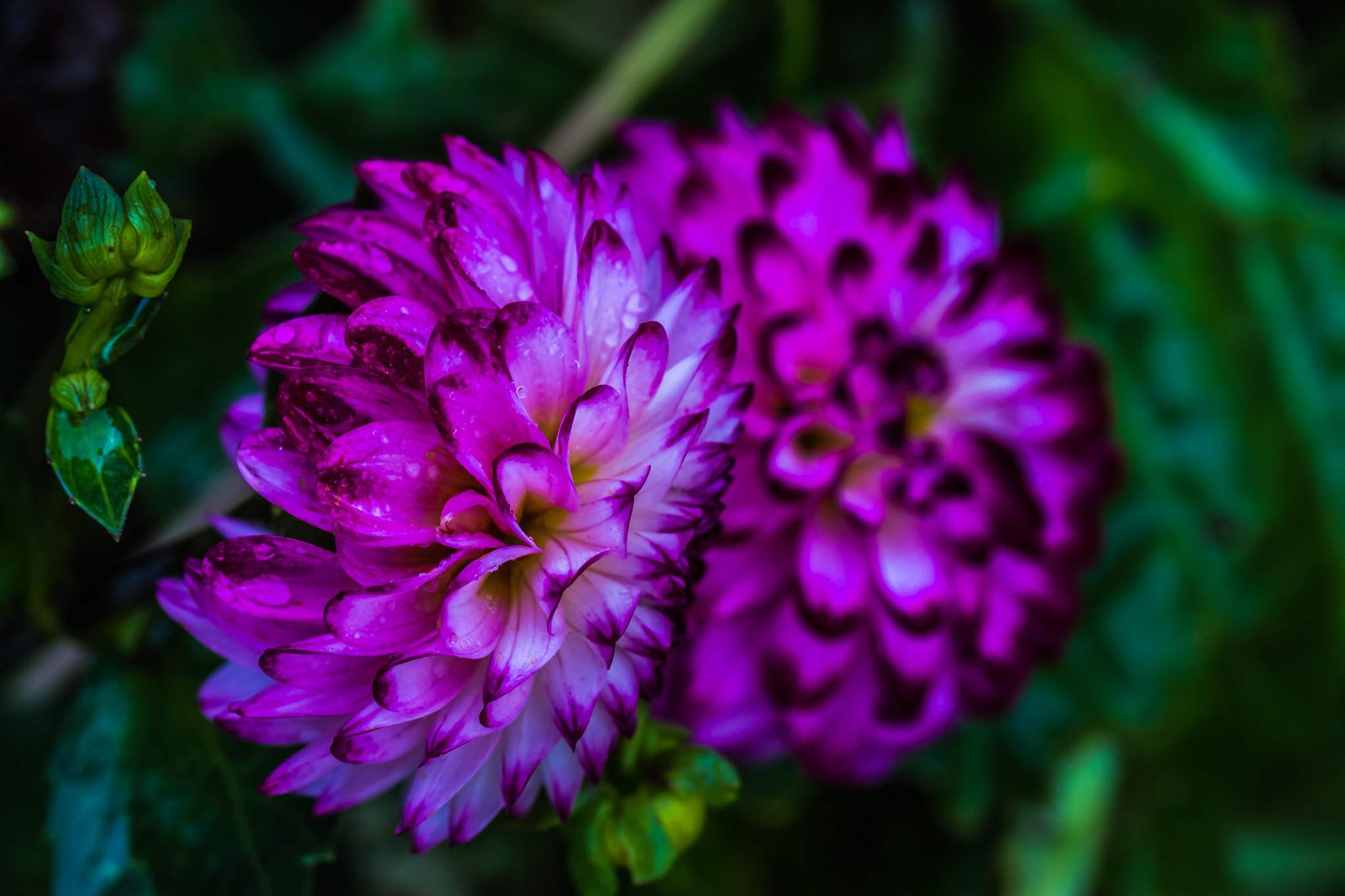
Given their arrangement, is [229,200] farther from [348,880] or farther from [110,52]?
[348,880]

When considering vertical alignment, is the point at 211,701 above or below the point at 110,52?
below

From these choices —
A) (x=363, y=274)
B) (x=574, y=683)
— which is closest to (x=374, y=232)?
(x=363, y=274)

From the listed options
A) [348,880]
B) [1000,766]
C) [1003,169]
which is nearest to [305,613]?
[348,880]

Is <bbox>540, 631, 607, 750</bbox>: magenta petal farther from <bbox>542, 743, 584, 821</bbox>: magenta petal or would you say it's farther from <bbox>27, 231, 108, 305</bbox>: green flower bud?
<bbox>27, 231, 108, 305</bbox>: green flower bud

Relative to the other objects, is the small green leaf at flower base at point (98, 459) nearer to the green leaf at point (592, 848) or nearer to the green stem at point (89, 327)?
the green stem at point (89, 327)

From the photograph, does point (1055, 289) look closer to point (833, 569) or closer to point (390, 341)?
point (833, 569)

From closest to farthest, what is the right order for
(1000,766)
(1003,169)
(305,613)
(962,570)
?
1. (305,613)
2. (962,570)
3. (1000,766)
4. (1003,169)
